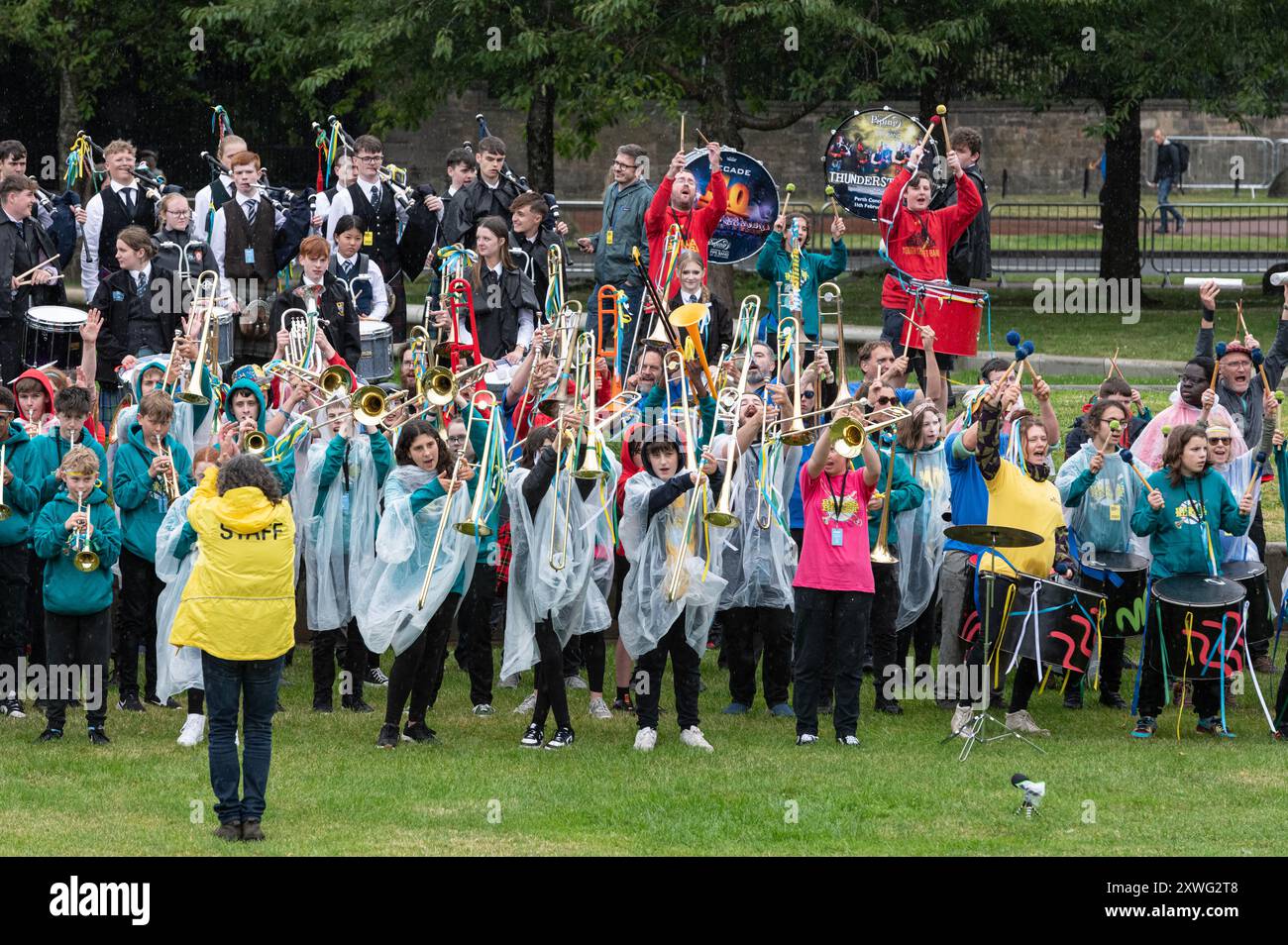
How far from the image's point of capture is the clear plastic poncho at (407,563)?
10.2 m

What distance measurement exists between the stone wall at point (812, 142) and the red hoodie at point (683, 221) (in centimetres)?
1820

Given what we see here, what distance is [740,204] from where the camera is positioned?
47.7ft

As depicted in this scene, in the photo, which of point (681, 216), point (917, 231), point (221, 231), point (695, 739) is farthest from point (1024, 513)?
point (221, 231)

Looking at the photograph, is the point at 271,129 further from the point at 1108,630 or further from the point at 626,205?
the point at 1108,630

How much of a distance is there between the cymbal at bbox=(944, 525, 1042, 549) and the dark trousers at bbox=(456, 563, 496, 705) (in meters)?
2.60

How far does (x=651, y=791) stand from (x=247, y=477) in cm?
238

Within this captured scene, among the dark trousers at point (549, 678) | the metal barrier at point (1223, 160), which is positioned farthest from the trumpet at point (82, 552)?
the metal barrier at point (1223, 160)

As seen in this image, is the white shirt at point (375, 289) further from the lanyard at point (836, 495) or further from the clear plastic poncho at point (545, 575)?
the lanyard at point (836, 495)

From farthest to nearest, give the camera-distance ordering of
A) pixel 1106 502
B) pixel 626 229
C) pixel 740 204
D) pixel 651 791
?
pixel 740 204 → pixel 626 229 → pixel 1106 502 → pixel 651 791

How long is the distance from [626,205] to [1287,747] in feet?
20.1

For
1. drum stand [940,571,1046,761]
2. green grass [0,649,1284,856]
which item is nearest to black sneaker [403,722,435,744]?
green grass [0,649,1284,856]

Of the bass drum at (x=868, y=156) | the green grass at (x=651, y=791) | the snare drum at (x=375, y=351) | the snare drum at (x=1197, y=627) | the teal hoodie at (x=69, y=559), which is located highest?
the bass drum at (x=868, y=156)

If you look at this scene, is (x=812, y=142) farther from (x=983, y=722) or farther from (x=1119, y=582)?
(x=983, y=722)

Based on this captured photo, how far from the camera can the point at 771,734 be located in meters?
10.6
